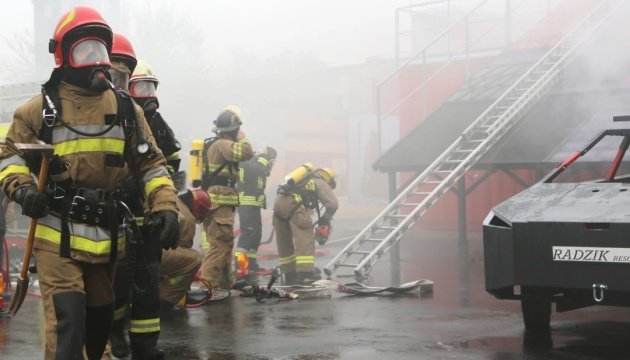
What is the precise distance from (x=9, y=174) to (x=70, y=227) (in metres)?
0.38

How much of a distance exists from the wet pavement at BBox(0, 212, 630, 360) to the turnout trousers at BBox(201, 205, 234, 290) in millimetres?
384

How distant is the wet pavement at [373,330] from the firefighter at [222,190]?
0.44m

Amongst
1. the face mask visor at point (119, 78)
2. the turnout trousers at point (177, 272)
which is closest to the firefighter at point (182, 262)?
the turnout trousers at point (177, 272)

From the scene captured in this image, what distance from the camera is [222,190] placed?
9.43 metres

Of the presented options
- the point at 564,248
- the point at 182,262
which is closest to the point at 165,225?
the point at 564,248

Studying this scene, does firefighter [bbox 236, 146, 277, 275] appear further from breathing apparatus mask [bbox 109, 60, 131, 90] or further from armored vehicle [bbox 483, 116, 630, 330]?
breathing apparatus mask [bbox 109, 60, 131, 90]

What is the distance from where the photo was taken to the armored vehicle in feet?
17.7

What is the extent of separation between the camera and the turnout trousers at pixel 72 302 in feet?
13.3

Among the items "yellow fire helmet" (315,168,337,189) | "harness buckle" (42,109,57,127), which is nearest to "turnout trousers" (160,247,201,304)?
"harness buckle" (42,109,57,127)

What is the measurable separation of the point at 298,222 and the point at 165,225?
6633 mm

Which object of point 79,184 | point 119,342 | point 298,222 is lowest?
point 119,342

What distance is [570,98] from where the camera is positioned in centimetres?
1266

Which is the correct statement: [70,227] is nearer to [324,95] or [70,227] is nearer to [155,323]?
[155,323]

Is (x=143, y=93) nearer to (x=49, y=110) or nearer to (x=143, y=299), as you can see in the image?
(x=143, y=299)
